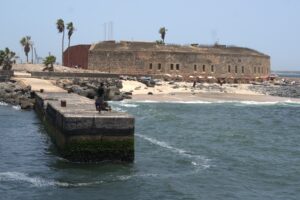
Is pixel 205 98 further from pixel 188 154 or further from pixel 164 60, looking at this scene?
pixel 188 154

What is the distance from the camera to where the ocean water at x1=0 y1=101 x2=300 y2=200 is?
13.9 m

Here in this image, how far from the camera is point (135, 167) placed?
16734mm

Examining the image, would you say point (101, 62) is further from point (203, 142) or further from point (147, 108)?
point (203, 142)

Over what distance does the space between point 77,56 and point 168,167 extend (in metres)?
62.1

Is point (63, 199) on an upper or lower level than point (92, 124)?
lower

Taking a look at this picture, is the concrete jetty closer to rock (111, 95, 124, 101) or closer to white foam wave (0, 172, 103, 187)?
white foam wave (0, 172, 103, 187)

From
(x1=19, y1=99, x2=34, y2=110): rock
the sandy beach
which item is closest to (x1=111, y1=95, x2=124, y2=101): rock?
the sandy beach

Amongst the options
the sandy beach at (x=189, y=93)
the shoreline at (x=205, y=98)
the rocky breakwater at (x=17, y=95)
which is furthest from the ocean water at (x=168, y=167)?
the sandy beach at (x=189, y=93)

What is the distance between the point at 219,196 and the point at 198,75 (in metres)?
63.1

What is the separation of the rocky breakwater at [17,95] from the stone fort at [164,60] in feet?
97.1

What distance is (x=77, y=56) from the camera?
7781cm

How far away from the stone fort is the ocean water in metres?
42.2

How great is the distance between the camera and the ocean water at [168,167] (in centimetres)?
1391

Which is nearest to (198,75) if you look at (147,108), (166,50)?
(166,50)
